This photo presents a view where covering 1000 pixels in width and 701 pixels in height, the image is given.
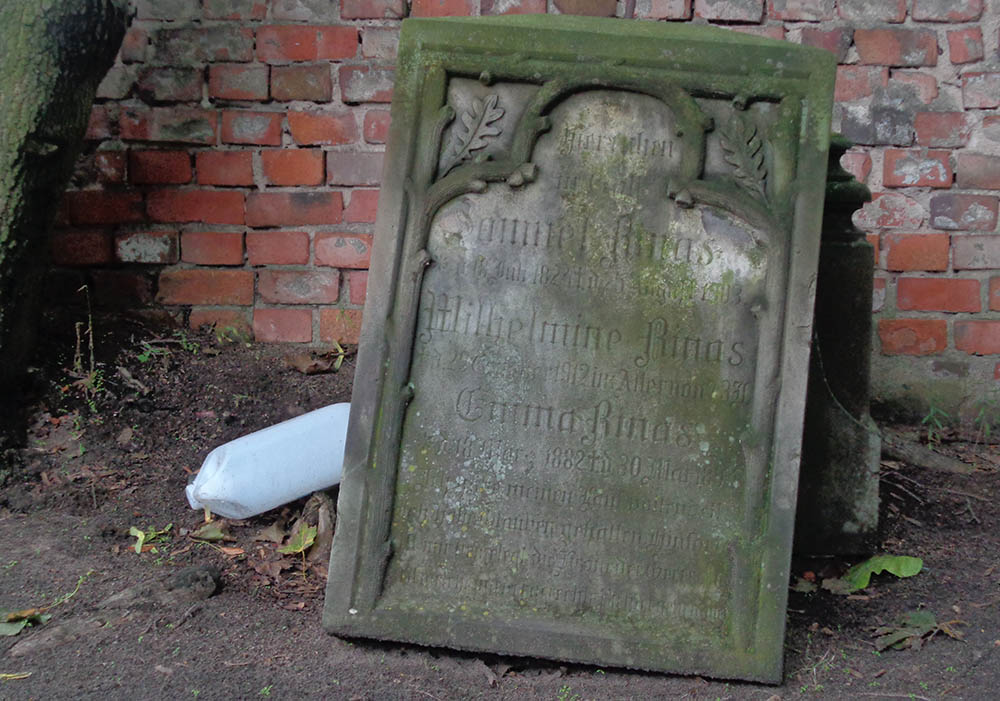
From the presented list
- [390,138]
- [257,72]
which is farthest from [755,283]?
[257,72]

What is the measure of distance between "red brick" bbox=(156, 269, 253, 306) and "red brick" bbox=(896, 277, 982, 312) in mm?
2074

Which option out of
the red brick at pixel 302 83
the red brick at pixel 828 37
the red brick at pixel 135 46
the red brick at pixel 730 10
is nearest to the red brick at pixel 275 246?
the red brick at pixel 302 83

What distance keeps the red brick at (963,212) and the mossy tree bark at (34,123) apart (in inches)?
98.2

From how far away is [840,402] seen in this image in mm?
2352

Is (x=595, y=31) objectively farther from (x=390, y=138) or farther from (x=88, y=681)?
(x=88, y=681)

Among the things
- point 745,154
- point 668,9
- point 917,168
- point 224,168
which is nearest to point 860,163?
point 917,168

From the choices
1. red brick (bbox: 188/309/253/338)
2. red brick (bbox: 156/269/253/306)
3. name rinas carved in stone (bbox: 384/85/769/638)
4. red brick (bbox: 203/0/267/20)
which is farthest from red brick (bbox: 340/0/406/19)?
name rinas carved in stone (bbox: 384/85/769/638)

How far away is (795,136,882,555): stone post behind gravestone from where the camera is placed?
228 cm

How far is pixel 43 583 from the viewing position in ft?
6.85

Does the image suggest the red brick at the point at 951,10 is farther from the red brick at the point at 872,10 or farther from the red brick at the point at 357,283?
the red brick at the point at 357,283

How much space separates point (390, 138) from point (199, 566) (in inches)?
41.6

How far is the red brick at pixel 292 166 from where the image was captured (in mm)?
2973

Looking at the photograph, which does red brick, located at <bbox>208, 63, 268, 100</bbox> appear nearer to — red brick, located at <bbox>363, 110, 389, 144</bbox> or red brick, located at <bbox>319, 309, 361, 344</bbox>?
red brick, located at <bbox>363, 110, 389, 144</bbox>

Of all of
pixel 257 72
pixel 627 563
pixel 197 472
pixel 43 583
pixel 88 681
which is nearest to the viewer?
pixel 88 681
